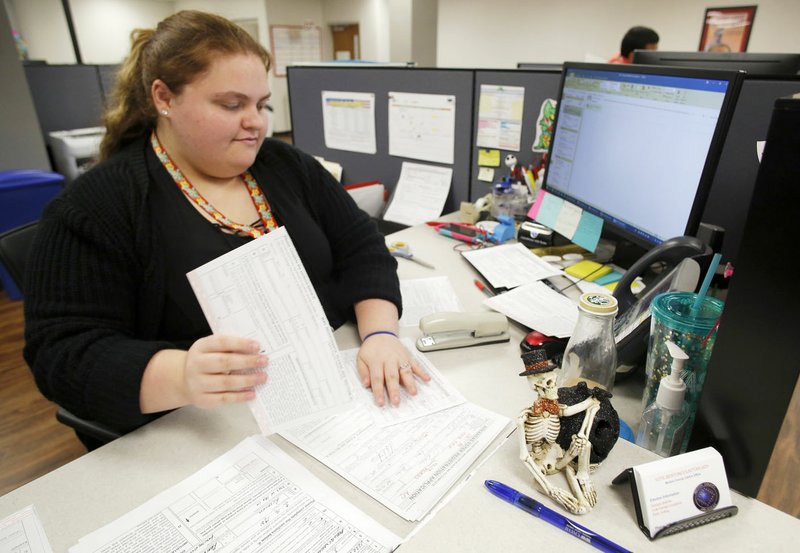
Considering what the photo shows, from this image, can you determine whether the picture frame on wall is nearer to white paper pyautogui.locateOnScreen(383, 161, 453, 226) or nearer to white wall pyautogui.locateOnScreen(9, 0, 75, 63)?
white paper pyautogui.locateOnScreen(383, 161, 453, 226)

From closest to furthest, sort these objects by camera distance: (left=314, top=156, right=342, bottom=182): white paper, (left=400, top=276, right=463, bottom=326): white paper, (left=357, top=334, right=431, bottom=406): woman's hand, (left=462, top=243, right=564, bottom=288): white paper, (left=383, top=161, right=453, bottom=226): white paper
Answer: (left=357, top=334, right=431, bottom=406): woman's hand → (left=400, top=276, right=463, bottom=326): white paper → (left=462, top=243, right=564, bottom=288): white paper → (left=383, top=161, right=453, bottom=226): white paper → (left=314, top=156, right=342, bottom=182): white paper

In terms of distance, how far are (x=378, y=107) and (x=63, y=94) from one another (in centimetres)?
387

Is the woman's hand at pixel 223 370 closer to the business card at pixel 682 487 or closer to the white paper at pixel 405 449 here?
the white paper at pixel 405 449

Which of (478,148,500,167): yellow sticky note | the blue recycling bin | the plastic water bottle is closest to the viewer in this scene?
the plastic water bottle

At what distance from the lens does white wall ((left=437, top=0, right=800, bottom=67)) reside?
3.87 metres

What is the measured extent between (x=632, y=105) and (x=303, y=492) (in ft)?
3.09

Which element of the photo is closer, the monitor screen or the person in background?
the monitor screen

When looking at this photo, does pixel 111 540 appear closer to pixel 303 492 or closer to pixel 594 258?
pixel 303 492

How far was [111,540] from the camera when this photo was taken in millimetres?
513

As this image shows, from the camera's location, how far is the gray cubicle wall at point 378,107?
163 centimetres

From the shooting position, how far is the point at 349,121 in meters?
1.93

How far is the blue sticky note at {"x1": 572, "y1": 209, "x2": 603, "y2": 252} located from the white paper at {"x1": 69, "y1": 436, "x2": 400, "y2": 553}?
0.88m

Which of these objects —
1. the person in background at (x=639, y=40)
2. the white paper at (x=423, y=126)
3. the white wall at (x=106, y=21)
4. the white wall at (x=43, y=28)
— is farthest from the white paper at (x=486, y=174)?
the white wall at (x=43, y=28)

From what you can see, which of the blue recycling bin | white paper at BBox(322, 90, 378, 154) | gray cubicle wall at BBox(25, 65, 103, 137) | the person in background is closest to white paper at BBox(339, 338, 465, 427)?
white paper at BBox(322, 90, 378, 154)
